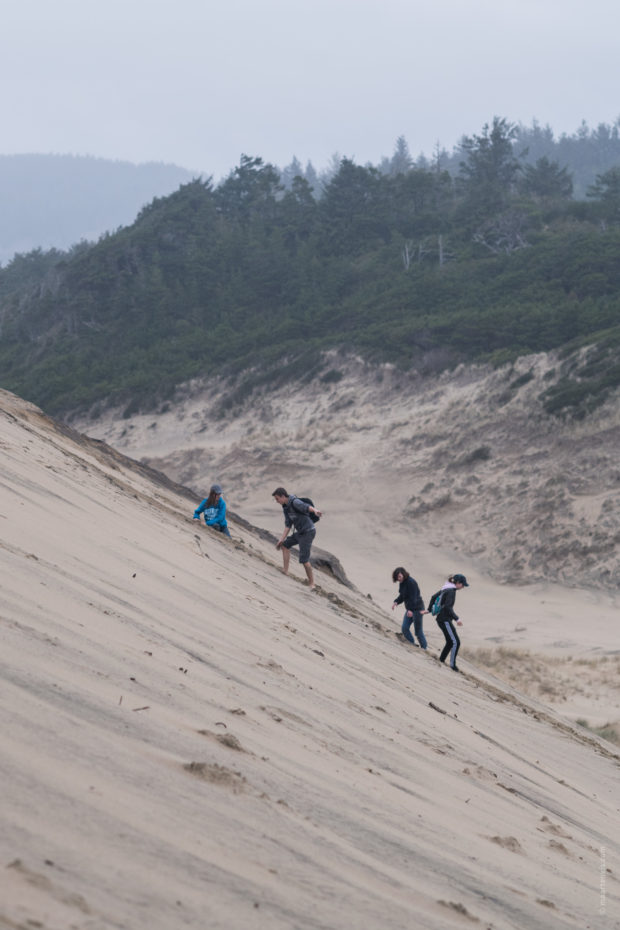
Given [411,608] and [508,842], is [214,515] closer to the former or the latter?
[411,608]

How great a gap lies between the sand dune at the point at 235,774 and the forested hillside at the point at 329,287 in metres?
17.0

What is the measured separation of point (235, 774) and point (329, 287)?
110 ft

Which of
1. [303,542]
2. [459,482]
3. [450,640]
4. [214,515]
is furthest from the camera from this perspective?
[459,482]

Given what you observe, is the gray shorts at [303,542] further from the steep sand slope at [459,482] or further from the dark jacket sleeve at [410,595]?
the steep sand slope at [459,482]

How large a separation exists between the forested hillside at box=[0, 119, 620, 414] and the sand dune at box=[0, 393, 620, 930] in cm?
1701

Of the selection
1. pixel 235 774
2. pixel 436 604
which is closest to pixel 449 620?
pixel 436 604

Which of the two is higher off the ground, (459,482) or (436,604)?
(459,482)

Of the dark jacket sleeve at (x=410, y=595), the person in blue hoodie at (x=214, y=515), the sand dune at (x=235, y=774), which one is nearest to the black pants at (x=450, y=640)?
the dark jacket sleeve at (x=410, y=595)

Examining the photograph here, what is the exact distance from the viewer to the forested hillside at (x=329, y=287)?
27.3 meters

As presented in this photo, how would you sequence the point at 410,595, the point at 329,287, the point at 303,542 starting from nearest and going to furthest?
the point at 303,542, the point at 410,595, the point at 329,287

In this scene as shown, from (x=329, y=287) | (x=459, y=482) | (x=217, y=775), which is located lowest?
(x=217, y=775)

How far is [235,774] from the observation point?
2984mm

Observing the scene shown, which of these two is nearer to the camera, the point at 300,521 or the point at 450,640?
the point at 450,640

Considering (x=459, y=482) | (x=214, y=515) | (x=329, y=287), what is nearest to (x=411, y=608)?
(x=214, y=515)
